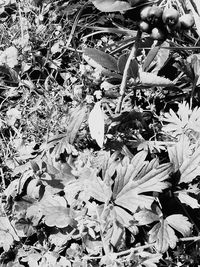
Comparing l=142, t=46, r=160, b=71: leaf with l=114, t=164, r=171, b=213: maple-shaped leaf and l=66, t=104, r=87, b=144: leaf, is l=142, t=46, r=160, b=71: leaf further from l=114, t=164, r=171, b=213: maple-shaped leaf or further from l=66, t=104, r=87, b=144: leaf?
l=114, t=164, r=171, b=213: maple-shaped leaf

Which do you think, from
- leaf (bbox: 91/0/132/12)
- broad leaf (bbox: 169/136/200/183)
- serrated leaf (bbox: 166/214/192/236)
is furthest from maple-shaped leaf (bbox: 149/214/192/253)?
leaf (bbox: 91/0/132/12)

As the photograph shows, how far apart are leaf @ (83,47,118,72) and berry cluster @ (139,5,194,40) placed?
0.21 meters

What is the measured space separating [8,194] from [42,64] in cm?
66

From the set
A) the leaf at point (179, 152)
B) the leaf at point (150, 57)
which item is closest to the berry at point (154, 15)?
the leaf at point (150, 57)

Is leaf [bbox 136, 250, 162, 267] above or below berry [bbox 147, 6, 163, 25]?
below

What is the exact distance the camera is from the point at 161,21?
1.42 m

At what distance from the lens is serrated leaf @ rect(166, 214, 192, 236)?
1.42m

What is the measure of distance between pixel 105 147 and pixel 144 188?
0.83 feet

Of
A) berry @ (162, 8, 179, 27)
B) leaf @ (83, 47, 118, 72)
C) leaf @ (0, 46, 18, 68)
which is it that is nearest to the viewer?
berry @ (162, 8, 179, 27)

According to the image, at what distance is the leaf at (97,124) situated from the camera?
1.56 metres

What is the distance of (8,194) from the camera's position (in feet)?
5.48

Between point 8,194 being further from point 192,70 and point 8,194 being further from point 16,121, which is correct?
point 192,70

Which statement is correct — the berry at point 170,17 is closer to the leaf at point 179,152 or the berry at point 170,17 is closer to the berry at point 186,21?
the berry at point 186,21

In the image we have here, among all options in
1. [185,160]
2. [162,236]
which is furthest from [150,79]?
[162,236]
